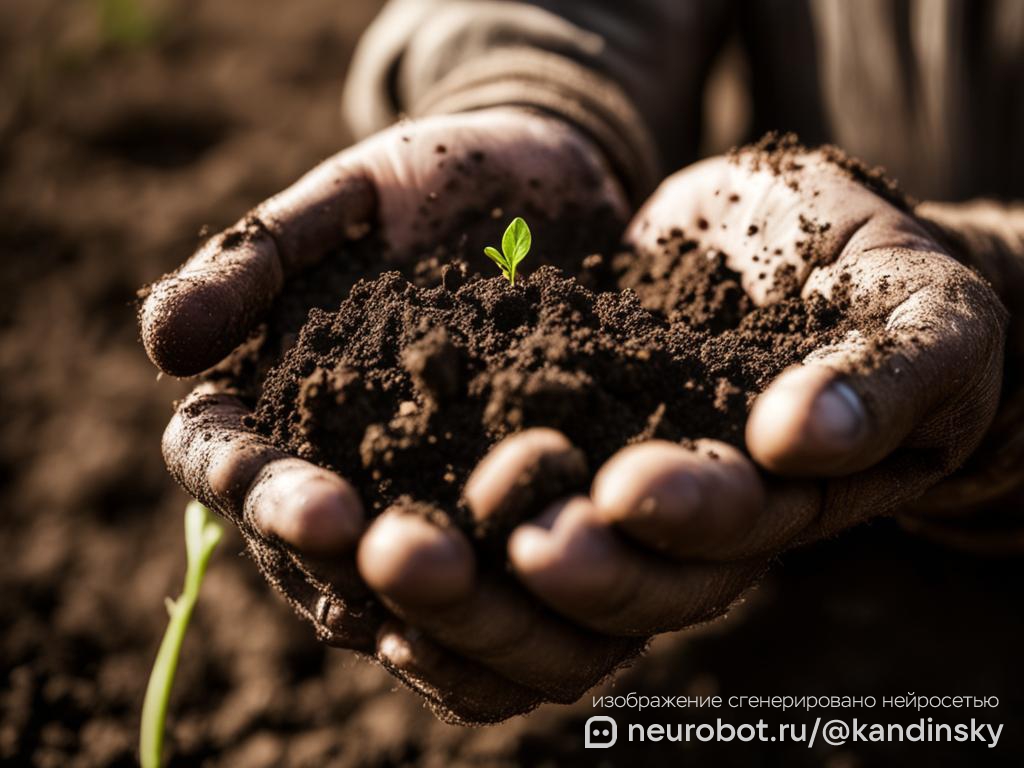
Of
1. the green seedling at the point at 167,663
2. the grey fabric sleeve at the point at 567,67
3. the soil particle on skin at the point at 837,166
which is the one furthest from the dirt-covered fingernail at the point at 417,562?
the grey fabric sleeve at the point at 567,67

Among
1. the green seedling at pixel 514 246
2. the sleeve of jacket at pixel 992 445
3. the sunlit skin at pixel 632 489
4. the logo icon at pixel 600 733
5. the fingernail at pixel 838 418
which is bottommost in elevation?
the logo icon at pixel 600 733

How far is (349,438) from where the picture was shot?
1.30 m

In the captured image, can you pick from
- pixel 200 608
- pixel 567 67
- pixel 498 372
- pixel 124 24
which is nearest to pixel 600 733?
pixel 200 608

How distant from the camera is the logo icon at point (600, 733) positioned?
6.74 ft

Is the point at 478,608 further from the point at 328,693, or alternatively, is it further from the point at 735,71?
the point at 735,71

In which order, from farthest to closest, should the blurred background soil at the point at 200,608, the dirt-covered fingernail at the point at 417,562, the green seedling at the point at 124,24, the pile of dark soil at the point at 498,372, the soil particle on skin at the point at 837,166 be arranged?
the green seedling at the point at 124,24, the blurred background soil at the point at 200,608, the soil particle on skin at the point at 837,166, the pile of dark soil at the point at 498,372, the dirt-covered fingernail at the point at 417,562

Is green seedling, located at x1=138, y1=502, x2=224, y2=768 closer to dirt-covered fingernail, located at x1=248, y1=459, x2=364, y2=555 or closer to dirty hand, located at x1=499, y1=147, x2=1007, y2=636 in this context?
dirt-covered fingernail, located at x1=248, y1=459, x2=364, y2=555

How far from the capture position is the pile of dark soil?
1.23 m

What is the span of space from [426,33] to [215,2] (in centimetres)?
220

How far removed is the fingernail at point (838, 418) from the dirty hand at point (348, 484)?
16.7 inches

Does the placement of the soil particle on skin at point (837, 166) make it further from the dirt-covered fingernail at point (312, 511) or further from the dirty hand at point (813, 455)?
the dirt-covered fingernail at point (312, 511)

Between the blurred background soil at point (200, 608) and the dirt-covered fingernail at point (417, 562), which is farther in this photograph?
the blurred background soil at point (200, 608)

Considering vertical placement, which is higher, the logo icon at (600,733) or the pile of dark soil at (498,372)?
the pile of dark soil at (498,372)

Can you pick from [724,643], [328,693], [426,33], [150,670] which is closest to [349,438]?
[328,693]
